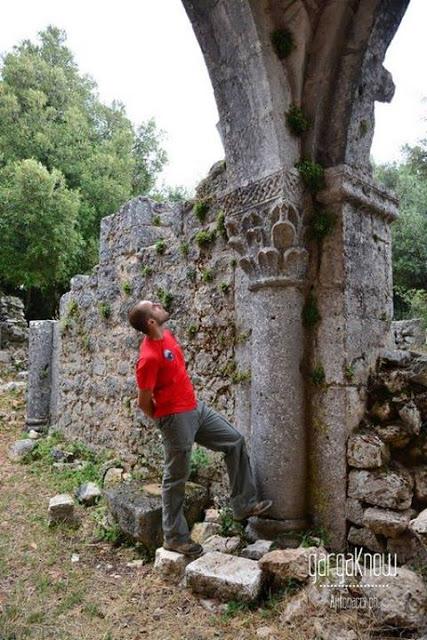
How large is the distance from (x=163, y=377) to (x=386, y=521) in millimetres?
1689

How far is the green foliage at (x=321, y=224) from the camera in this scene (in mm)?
3324

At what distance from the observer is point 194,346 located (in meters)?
4.31

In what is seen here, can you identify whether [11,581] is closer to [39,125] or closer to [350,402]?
[350,402]

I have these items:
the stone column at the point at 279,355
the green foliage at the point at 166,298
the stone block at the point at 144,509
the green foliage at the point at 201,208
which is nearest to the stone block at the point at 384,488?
the stone column at the point at 279,355

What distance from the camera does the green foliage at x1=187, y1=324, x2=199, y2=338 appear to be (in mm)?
4289

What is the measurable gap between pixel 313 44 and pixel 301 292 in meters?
1.81

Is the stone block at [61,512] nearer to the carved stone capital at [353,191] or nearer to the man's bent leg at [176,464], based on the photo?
the man's bent leg at [176,464]

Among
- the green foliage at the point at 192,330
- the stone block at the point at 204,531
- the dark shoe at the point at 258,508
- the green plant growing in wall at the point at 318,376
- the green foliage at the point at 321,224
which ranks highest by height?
the green foliage at the point at 321,224

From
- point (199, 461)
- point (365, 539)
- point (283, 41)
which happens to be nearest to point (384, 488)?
point (365, 539)

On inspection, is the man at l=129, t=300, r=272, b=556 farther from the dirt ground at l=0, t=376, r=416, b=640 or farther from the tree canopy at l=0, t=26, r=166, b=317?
the tree canopy at l=0, t=26, r=166, b=317

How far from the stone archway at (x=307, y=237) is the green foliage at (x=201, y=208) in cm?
75

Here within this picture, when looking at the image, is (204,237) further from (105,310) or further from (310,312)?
(105,310)

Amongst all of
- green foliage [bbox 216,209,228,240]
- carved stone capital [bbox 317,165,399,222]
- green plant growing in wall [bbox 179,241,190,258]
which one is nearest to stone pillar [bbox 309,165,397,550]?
carved stone capital [bbox 317,165,399,222]

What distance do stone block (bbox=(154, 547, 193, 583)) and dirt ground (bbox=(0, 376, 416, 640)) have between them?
56mm
